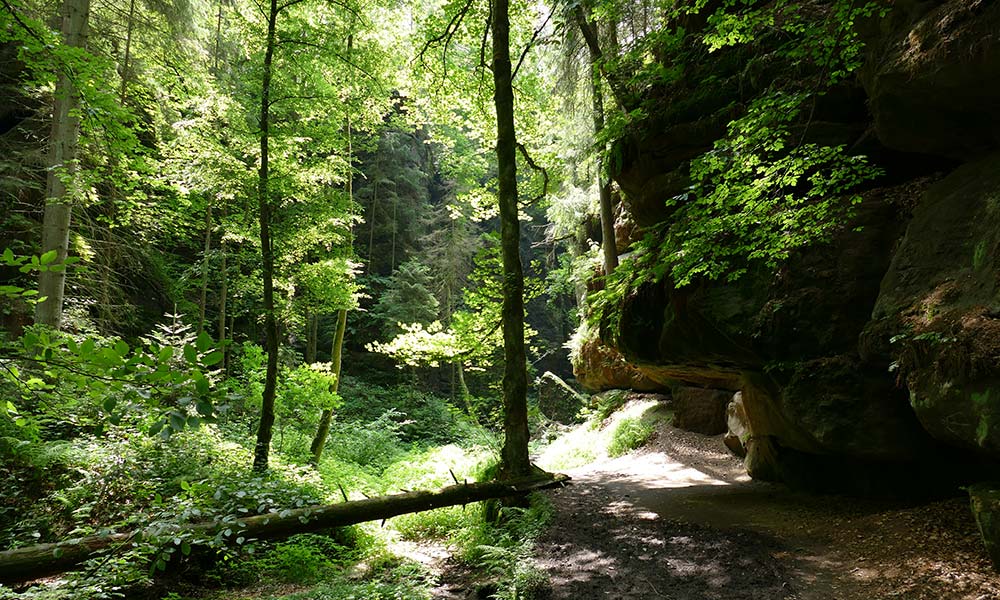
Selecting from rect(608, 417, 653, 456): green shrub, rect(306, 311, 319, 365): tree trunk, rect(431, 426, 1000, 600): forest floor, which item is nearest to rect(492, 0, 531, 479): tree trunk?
rect(431, 426, 1000, 600): forest floor

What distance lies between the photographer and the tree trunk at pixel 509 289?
7984 millimetres

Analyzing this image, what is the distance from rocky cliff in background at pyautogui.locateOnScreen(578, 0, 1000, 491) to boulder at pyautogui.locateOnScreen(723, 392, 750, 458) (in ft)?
3.68

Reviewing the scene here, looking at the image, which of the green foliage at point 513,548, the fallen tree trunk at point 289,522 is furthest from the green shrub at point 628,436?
the green foliage at point 513,548

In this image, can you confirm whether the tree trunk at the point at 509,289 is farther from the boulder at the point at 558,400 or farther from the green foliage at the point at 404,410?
the green foliage at the point at 404,410

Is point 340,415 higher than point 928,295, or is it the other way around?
point 928,295

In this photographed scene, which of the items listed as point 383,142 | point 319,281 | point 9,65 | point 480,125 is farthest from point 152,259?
point 383,142

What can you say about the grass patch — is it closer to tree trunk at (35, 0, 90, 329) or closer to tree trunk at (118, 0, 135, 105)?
tree trunk at (35, 0, 90, 329)

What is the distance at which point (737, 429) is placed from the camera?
413 inches

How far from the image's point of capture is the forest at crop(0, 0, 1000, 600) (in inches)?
178

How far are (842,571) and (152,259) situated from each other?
61.5ft

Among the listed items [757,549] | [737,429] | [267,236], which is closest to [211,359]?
[757,549]

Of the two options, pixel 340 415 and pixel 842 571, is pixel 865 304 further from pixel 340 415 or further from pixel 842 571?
pixel 340 415

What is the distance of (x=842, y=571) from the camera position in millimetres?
4750

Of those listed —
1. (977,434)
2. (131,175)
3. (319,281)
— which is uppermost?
(131,175)
